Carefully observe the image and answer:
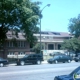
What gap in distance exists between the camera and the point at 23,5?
106 feet

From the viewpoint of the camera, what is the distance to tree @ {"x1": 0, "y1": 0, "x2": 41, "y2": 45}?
3147 centimetres

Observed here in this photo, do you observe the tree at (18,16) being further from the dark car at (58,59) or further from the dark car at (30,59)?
the dark car at (58,59)

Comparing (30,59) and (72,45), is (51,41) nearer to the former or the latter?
(72,45)

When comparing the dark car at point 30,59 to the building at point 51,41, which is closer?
the dark car at point 30,59

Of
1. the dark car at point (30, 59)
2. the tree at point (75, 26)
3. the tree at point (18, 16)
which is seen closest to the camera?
the dark car at point (30, 59)

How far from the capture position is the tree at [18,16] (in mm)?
31470

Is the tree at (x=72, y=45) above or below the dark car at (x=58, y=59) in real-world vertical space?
above

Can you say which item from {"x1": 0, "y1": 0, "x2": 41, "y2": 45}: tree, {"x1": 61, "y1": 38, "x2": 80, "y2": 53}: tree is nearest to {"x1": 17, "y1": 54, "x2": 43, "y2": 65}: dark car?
{"x1": 0, "y1": 0, "x2": 41, "y2": 45}: tree

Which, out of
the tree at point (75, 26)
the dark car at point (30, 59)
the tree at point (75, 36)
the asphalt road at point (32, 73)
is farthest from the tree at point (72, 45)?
the asphalt road at point (32, 73)

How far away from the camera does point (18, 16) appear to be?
33.7 m

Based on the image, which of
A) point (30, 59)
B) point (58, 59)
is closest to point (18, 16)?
point (30, 59)

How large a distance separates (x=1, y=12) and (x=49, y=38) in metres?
37.2

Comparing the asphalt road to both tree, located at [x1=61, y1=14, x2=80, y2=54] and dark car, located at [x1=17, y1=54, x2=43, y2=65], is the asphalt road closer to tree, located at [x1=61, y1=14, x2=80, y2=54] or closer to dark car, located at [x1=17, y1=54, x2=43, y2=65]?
dark car, located at [x1=17, y1=54, x2=43, y2=65]

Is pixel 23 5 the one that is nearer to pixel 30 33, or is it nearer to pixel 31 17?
pixel 31 17
